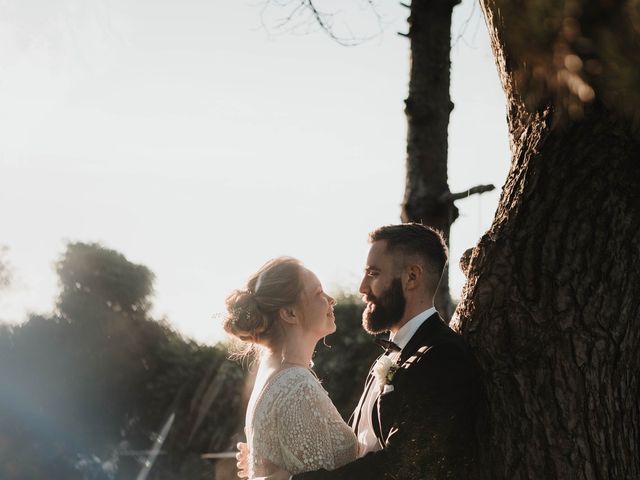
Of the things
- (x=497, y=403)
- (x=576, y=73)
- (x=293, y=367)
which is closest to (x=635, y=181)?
(x=576, y=73)

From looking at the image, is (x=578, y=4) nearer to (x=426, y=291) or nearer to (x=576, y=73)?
(x=576, y=73)

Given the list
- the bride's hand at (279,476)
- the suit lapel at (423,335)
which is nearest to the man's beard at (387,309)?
the suit lapel at (423,335)

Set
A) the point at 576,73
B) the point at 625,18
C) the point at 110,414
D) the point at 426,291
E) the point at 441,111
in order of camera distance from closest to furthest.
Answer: the point at 625,18
the point at 576,73
the point at 426,291
the point at 441,111
the point at 110,414

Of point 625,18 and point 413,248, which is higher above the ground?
point 625,18

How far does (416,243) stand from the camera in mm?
4195

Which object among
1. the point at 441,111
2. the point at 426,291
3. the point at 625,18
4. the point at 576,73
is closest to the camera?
the point at 625,18

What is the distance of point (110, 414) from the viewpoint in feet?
46.4

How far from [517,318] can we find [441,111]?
9.43ft

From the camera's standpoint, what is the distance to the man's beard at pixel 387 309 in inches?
162

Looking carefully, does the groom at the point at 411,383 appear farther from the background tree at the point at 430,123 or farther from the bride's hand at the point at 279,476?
the background tree at the point at 430,123

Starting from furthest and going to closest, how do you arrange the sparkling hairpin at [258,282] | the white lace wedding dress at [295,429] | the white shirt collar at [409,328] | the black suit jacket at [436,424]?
the sparkling hairpin at [258,282] → the white lace wedding dress at [295,429] → the white shirt collar at [409,328] → the black suit jacket at [436,424]

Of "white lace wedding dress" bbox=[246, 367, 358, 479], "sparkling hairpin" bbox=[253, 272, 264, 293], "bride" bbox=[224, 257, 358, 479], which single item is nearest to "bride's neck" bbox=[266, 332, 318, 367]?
"bride" bbox=[224, 257, 358, 479]

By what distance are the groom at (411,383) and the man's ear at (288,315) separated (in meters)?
0.53

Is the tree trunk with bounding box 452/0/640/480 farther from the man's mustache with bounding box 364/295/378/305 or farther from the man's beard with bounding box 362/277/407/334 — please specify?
the man's mustache with bounding box 364/295/378/305
